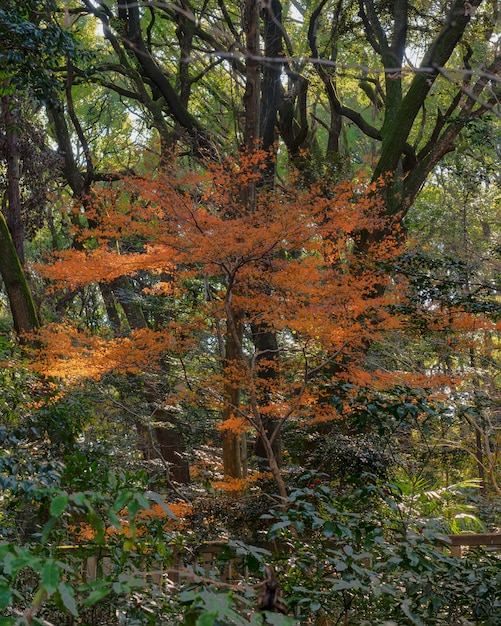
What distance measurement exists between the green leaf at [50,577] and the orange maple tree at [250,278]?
5044 mm

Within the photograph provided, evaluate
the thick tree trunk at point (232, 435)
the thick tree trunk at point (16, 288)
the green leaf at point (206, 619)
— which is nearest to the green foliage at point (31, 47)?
the thick tree trunk at point (16, 288)

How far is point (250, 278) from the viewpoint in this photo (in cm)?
762

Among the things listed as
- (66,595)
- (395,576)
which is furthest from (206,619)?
(395,576)

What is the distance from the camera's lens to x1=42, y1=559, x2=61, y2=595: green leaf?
115 cm

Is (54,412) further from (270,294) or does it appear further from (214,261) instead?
(270,294)

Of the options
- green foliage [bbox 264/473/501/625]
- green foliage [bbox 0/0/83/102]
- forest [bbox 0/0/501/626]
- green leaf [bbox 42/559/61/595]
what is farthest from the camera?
green foliage [bbox 0/0/83/102]

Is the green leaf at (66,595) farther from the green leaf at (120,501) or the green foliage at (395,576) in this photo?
the green foliage at (395,576)

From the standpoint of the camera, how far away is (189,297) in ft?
37.8

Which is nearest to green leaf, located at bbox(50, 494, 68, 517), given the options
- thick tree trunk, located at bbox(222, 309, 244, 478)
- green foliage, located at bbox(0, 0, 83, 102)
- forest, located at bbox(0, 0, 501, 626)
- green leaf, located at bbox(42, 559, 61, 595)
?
green leaf, located at bbox(42, 559, 61, 595)

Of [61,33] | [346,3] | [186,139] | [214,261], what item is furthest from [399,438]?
[346,3]

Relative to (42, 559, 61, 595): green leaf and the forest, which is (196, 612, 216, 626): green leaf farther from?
the forest

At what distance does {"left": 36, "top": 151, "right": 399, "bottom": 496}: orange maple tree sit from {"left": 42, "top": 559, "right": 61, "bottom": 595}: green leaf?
5.04 m

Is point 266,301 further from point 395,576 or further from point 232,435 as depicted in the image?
point 395,576

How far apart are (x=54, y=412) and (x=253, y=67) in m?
4.61
